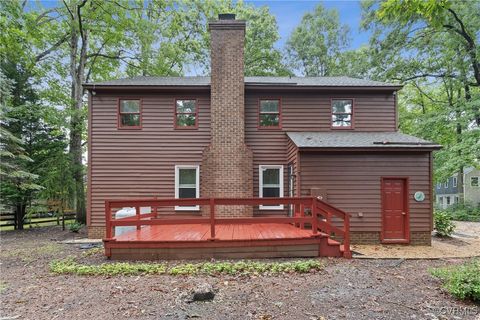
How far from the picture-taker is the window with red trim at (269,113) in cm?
1117

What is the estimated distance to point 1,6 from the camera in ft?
36.1

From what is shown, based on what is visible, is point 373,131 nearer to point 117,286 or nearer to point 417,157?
point 417,157

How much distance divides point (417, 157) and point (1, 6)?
15.9m

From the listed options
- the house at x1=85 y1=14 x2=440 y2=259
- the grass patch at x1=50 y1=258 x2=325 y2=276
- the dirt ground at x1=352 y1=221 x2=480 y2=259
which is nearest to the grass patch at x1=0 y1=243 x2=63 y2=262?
the house at x1=85 y1=14 x2=440 y2=259

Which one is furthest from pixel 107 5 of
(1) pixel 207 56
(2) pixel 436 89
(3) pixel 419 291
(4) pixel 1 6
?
(2) pixel 436 89

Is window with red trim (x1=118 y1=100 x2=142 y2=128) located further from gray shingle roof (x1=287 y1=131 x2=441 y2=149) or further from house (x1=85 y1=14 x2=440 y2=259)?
gray shingle roof (x1=287 y1=131 x2=441 y2=149)

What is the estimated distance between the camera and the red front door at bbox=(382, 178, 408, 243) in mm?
9117

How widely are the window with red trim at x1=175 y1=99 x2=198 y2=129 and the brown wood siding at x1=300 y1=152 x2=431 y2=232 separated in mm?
4486

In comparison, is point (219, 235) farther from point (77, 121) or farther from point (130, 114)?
point (77, 121)

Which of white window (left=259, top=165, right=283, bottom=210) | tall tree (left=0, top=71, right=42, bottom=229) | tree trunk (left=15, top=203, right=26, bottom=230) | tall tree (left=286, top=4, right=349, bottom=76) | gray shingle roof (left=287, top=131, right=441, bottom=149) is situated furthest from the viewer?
tall tree (left=286, top=4, right=349, bottom=76)

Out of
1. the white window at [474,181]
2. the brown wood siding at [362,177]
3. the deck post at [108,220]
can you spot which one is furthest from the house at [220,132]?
the white window at [474,181]

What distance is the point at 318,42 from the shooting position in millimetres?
24266

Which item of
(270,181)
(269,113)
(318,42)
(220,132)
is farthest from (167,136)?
(318,42)

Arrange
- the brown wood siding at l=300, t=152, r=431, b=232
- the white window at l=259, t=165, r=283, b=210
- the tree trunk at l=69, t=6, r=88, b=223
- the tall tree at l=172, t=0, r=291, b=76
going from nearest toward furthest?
the brown wood siding at l=300, t=152, r=431, b=232, the white window at l=259, t=165, r=283, b=210, the tree trunk at l=69, t=6, r=88, b=223, the tall tree at l=172, t=0, r=291, b=76
